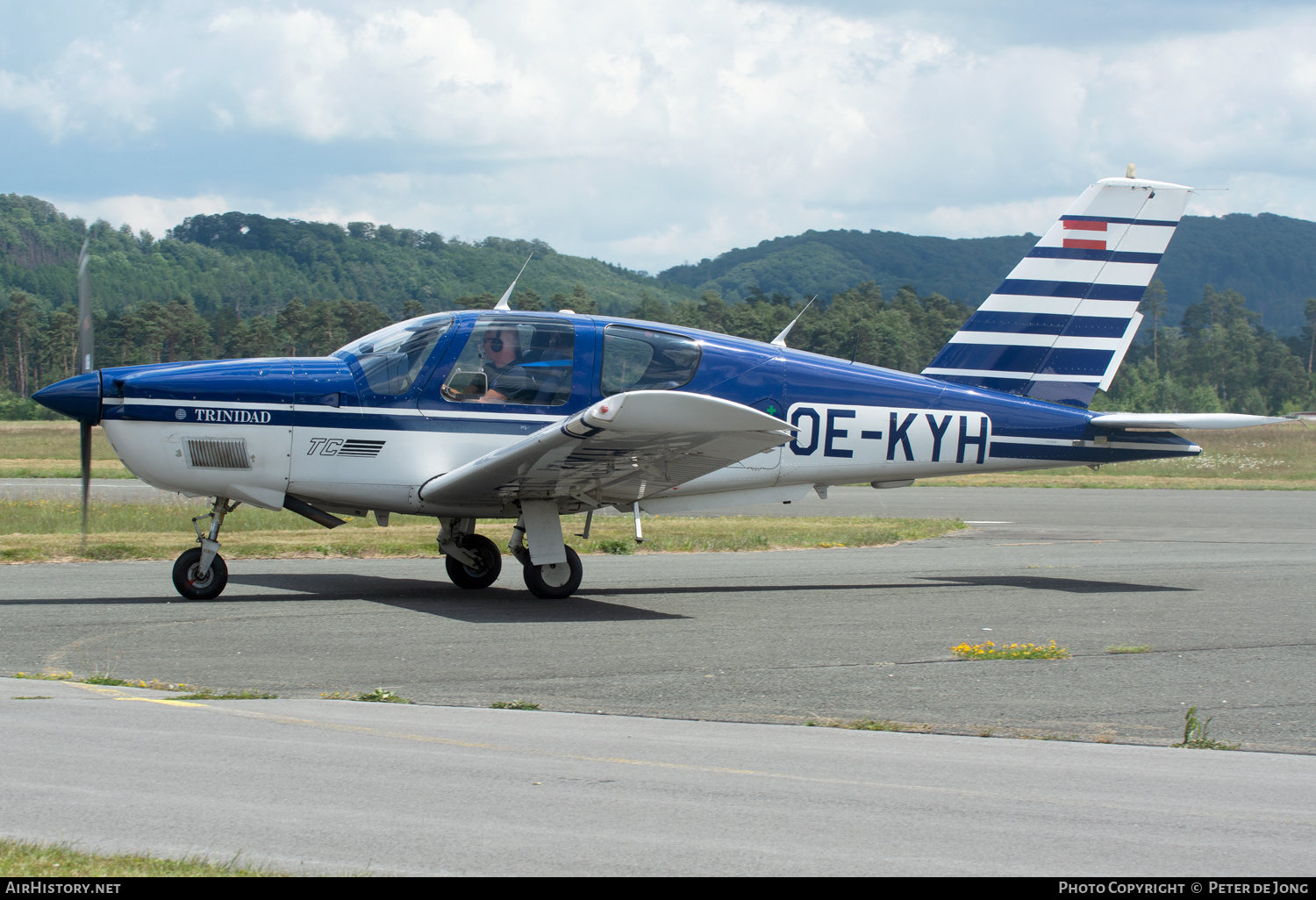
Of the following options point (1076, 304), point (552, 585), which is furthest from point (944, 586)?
point (552, 585)

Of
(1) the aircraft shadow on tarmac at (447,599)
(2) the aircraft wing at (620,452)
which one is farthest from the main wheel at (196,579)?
(2) the aircraft wing at (620,452)

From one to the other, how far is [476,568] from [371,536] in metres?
5.89

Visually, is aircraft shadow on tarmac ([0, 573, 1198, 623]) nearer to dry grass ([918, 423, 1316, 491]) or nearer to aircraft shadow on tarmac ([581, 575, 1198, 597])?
aircraft shadow on tarmac ([581, 575, 1198, 597])

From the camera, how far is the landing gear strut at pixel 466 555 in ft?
38.8

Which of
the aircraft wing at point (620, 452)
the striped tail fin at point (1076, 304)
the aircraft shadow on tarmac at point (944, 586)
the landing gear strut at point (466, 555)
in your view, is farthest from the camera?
the striped tail fin at point (1076, 304)

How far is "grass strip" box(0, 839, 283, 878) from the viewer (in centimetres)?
367

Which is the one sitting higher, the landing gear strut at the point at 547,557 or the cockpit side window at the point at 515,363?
the cockpit side window at the point at 515,363

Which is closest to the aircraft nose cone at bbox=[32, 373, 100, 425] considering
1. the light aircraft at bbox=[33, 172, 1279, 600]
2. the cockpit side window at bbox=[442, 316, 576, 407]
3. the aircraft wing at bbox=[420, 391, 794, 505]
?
the light aircraft at bbox=[33, 172, 1279, 600]

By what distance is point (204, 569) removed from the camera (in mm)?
10508

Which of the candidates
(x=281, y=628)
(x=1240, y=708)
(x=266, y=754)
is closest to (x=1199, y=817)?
(x=1240, y=708)

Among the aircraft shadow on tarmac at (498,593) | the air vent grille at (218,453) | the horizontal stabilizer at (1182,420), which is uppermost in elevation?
the horizontal stabilizer at (1182,420)

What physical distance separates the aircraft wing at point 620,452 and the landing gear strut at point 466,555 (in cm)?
118

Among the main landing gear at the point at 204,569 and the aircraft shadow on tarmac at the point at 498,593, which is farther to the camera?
the main landing gear at the point at 204,569

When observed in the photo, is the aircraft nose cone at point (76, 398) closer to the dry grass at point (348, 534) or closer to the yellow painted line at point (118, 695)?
the yellow painted line at point (118, 695)
